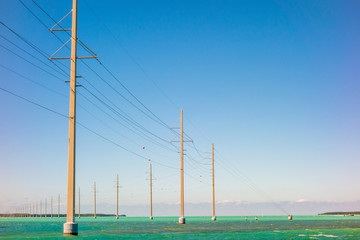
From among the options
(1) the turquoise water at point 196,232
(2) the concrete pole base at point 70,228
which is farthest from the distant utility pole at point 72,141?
(1) the turquoise water at point 196,232

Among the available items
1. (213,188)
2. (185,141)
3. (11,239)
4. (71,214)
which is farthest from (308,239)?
(213,188)

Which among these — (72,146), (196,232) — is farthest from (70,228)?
(196,232)

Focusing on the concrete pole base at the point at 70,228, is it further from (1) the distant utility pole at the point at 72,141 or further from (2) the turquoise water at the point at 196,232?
(2) the turquoise water at the point at 196,232

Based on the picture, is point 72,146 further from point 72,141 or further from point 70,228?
point 70,228

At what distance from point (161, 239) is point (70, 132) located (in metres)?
12.8

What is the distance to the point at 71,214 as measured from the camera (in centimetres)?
3272

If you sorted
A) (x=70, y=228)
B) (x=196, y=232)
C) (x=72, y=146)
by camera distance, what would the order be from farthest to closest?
1. (x=196, y=232)
2. (x=72, y=146)
3. (x=70, y=228)

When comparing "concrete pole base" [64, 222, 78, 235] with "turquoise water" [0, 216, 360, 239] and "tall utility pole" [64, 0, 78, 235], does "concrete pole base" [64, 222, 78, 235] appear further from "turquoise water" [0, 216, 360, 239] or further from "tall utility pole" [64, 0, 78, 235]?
"turquoise water" [0, 216, 360, 239]

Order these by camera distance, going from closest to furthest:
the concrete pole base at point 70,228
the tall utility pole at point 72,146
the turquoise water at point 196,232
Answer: the concrete pole base at point 70,228, the tall utility pole at point 72,146, the turquoise water at point 196,232

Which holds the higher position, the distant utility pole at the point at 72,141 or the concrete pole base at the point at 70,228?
the distant utility pole at the point at 72,141

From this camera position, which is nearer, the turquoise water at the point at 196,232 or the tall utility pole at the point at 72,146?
the tall utility pole at the point at 72,146

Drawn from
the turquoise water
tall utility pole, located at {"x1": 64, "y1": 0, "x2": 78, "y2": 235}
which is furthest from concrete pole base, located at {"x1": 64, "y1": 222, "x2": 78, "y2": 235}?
the turquoise water

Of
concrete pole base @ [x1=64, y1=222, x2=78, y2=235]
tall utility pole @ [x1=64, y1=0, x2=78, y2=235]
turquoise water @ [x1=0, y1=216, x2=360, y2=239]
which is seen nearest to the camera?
concrete pole base @ [x1=64, y1=222, x2=78, y2=235]

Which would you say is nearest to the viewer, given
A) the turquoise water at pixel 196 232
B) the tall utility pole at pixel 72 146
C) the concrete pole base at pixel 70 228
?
the concrete pole base at pixel 70 228
